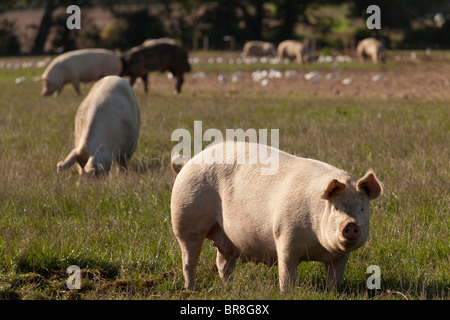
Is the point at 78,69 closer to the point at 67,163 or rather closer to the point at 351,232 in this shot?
the point at 67,163

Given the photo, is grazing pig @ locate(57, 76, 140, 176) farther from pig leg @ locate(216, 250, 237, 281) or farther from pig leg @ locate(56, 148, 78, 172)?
pig leg @ locate(216, 250, 237, 281)

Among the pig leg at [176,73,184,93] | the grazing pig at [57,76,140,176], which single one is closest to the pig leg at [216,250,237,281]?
the grazing pig at [57,76,140,176]

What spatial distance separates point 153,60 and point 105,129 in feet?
42.4

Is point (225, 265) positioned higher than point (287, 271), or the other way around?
point (287, 271)

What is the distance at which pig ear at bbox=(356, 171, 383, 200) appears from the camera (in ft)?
11.9

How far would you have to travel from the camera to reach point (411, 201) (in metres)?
6.12

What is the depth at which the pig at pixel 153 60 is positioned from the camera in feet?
67.2

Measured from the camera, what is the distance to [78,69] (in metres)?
19.5

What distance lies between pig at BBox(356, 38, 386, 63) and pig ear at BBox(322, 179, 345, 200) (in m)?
31.8

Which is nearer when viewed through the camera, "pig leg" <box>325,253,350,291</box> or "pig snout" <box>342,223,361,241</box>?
"pig snout" <box>342,223,361,241</box>

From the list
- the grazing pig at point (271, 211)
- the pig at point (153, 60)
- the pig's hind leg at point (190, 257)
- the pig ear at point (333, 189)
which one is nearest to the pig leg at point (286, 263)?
the grazing pig at point (271, 211)

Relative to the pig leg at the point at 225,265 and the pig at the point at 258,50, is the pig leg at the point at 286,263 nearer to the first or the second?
the pig leg at the point at 225,265

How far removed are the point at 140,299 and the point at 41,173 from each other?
4.20 meters

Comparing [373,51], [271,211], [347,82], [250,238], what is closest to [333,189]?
[271,211]
